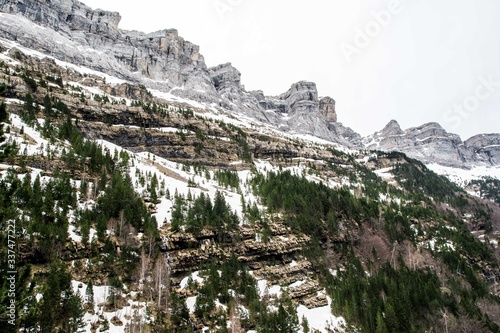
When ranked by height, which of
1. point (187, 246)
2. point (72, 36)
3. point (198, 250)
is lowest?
point (198, 250)

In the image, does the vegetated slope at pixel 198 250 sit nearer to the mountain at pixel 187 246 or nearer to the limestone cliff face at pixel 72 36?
the mountain at pixel 187 246

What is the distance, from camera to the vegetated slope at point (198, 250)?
1310 inches

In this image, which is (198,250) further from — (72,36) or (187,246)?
(72,36)

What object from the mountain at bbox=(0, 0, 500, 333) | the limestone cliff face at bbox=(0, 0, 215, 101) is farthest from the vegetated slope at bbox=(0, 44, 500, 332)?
the limestone cliff face at bbox=(0, 0, 215, 101)

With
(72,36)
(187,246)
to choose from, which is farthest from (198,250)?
(72,36)

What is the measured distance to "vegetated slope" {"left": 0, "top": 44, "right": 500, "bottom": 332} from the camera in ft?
109

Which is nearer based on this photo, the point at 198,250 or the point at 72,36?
the point at 198,250

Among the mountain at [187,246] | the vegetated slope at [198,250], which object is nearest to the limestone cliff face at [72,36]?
the mountain at [187,246]

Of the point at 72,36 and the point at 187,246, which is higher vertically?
the point at 72,36

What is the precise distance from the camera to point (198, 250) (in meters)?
48.5

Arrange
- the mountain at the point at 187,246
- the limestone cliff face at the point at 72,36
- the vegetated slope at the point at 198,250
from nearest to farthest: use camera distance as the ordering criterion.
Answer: the mountain at the point at 187,246, the vegetated slope at the point at 198,250, the limestone cliff face at the point at 72,36

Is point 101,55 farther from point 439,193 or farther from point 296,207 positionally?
point 439,193

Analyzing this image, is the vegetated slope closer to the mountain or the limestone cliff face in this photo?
the mountain

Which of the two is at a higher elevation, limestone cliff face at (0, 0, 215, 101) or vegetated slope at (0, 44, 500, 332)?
limestone cliff face at (0, 0, 215, 101)
